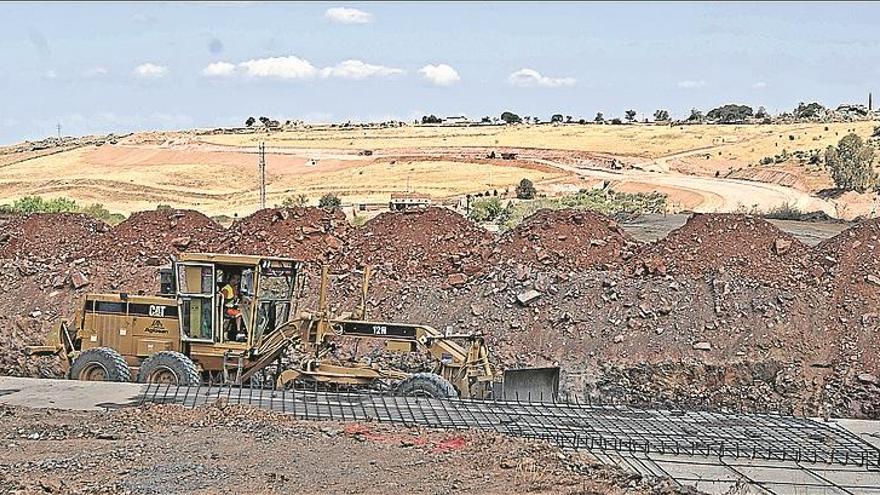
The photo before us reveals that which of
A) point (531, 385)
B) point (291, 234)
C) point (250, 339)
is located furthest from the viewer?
point (291, 234)

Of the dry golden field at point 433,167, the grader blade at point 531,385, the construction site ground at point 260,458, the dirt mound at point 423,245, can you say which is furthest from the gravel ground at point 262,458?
the dry golden field at point 433,167

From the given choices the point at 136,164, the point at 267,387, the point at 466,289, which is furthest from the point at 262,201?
the point at 267,387

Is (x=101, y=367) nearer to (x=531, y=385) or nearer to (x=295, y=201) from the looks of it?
(x=531, y=385)

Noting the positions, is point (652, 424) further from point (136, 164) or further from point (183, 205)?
point (136, 164)

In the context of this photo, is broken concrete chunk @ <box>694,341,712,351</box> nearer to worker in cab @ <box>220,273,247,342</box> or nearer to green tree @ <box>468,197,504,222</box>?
worker in cab @ <box>220,273,247,342</box>

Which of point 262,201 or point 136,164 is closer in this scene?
point 262,201

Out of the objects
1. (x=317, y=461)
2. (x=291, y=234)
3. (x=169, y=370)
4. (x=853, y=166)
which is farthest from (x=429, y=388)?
(x=853, y=166)

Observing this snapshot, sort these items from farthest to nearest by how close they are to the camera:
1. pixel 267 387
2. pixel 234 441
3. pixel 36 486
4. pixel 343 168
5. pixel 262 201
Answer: pixel 343 168 < pixel 262 201 < pixel 267 387 < pixel 234 441 < pixel 36 486

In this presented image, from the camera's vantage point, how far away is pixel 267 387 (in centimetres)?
1600

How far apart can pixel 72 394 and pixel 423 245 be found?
31.6ft

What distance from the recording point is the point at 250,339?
15.4 m

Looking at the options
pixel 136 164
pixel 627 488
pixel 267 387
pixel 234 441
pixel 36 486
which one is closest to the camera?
pixel 36 486

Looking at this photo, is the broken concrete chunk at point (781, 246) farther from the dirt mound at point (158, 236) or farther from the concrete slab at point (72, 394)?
the concrete slab at point (72, 394)

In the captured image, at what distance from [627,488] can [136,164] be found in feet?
183
